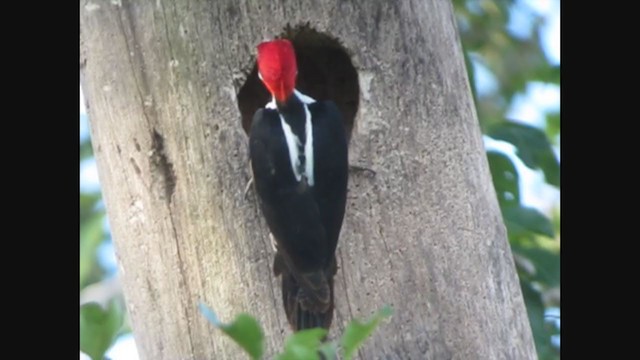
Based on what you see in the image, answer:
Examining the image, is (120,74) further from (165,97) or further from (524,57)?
(524,57)

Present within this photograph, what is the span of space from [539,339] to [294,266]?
100cm

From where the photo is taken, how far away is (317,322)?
10.6 feet

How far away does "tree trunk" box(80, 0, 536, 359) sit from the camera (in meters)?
3.27

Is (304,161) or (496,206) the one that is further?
(496,206)

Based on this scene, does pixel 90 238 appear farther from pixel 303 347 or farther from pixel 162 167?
pixel 303 347

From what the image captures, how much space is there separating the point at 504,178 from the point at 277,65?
1076 millimetres

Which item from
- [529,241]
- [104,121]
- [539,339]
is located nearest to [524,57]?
[529,241]

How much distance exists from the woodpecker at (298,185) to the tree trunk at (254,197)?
6 centimetres

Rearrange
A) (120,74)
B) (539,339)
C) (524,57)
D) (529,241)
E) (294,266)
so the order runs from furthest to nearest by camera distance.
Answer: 1. (524,57)
2. (529,241)
3. (539,339)
4. (120,74)
5. (294,266)

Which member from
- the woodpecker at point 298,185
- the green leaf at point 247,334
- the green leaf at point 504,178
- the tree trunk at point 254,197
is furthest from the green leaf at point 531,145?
the green leaf at point 247,334

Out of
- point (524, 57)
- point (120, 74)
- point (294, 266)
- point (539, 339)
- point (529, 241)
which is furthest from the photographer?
point (524, 57)

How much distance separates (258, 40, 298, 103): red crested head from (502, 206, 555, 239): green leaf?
938mm

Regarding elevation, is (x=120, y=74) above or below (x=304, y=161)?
above

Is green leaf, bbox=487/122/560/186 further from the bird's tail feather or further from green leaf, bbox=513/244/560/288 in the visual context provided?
the bird's tail feather
